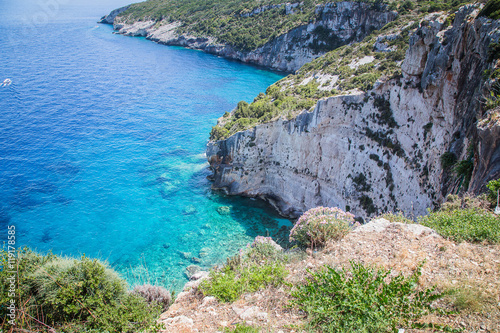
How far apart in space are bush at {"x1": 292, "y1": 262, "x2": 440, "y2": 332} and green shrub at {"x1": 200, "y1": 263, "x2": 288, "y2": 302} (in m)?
1.33

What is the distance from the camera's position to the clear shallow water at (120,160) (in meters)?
26.1

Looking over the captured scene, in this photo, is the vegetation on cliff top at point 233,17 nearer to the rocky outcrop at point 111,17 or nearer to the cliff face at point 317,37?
the cliff face at point 317,37

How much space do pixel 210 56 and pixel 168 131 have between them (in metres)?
49.7

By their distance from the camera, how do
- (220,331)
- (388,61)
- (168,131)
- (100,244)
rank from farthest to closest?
(168,131) < (388,61) < (100,244) < (220,331)

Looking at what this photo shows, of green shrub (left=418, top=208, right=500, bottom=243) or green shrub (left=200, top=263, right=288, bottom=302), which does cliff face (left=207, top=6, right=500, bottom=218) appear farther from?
green shrub (left=200, top=263, right=288, bottom=302)

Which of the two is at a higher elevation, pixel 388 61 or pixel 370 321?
pixel 388 61

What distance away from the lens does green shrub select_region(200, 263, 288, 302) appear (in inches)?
344

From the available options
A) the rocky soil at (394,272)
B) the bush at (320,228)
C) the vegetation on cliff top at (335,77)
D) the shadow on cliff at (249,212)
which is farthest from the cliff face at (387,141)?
the bush at (320,228)

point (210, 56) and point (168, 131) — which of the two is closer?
point (168, 131)

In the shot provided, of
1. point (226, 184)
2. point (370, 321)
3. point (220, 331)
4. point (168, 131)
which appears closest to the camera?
point (370, 321)

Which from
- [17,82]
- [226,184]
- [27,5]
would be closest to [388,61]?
[226,184]

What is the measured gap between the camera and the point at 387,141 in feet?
75.2

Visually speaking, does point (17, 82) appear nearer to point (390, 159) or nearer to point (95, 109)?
point (95, 109)

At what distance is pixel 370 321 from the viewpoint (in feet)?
20.5
